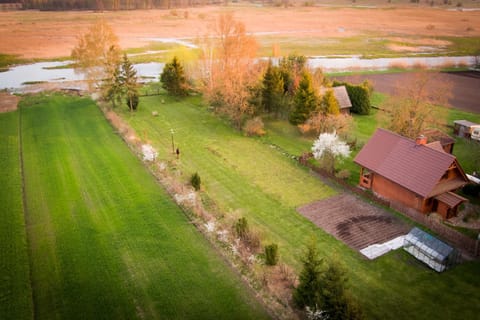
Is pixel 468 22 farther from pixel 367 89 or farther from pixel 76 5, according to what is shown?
pixel 76 5

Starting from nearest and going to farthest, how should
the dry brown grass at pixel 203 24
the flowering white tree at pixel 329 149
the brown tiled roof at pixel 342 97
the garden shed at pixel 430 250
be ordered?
the garden shed at pixel 430 250 < the flowering white tree at pixel 329 149 < the brown tiled roof at pixel 342 97 < the dry brown grass at pixel 203 24

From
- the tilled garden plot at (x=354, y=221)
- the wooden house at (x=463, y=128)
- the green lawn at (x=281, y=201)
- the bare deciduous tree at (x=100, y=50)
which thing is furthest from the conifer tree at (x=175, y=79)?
the wooden house at (x=463, y=128)

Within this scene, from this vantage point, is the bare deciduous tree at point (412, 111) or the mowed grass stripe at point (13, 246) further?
the bare deciduous tree at point (412, 111)

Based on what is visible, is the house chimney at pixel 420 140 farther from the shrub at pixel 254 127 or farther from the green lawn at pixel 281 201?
the shrub at pixel 254 127

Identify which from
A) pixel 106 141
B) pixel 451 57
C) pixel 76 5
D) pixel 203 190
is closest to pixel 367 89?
pixel 203 190

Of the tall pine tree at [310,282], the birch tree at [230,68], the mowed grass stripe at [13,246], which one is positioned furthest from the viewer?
the birch tree at [230,68]

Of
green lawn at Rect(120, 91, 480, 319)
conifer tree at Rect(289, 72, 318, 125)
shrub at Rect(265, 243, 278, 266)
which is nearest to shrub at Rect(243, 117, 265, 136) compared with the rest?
green lawn at Rect(120, 91, 480, 319)

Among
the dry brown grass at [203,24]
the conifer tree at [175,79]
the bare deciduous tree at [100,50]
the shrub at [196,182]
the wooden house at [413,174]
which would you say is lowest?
the shrub at [196,182]
